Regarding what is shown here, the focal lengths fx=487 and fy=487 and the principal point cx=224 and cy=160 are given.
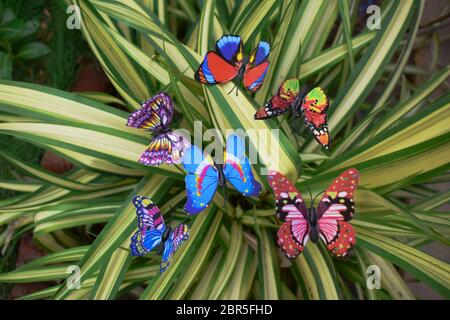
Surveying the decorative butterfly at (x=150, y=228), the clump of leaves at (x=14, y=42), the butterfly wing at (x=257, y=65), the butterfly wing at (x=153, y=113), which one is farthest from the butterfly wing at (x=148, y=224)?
the clump of leaves at (x=14, y=42)

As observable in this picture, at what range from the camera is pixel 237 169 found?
60 cm

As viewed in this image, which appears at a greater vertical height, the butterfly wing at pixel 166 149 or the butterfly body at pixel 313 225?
the butterfly wing at pixel 166 149

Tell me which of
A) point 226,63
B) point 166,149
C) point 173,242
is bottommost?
point 173,242

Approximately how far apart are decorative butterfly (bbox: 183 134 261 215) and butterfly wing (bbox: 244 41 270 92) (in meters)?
0.11

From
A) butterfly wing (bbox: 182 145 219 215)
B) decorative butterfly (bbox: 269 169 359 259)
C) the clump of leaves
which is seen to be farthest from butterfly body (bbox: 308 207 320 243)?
the clump of leaves

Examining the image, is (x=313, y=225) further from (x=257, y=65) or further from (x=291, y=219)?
(x=257, y=65)

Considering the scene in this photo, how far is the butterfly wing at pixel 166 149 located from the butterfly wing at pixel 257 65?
5.0 inches

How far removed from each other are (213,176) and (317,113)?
17 centimetres

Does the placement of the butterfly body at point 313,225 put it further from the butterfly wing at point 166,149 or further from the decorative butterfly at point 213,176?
the butterfly wing at point 166,149

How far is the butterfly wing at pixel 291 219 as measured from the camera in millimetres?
581

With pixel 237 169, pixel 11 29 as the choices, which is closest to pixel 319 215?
pixel 237 169

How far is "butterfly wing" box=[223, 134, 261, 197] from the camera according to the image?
594 mm

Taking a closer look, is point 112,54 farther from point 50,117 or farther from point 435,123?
point 435,123

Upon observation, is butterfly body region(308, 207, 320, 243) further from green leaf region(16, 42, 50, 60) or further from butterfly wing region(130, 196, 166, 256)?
green leaf region(16, 42, 50, 60)
